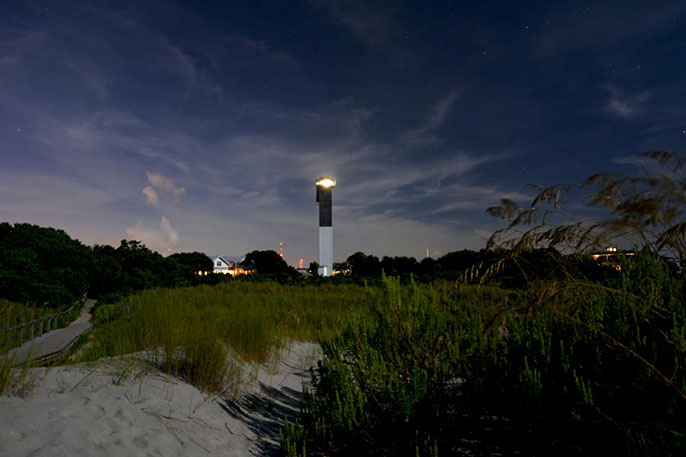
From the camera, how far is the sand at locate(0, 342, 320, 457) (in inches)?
120

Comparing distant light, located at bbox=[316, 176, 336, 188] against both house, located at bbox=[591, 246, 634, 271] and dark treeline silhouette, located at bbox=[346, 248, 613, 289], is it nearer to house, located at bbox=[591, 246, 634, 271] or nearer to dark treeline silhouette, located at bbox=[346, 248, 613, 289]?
dark treeline silhouette, located at bbox=[346, 248, 613, 289]

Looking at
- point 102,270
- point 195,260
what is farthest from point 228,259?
point 102,270

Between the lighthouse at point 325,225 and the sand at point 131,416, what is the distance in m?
38.6

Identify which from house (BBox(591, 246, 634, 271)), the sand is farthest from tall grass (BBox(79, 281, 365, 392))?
house (BBox(591, 246, 634, 271))

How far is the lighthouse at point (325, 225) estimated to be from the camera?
46250 millimetres

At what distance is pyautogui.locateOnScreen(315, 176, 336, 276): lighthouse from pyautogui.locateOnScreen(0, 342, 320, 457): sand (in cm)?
3857

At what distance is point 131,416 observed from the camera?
12.0ft

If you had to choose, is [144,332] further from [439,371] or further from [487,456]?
[487,456]

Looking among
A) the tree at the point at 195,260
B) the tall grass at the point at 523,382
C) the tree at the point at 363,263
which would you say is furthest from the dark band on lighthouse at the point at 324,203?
the tall grass at the point at 523,382

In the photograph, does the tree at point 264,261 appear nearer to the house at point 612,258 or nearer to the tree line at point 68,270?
the tree line at point 68,270

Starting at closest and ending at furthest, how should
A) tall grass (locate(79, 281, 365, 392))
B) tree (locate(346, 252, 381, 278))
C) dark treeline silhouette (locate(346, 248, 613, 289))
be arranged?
dark treeline silhouette (locate(346, 248, 613, 289))
tall grass (locate(79, 281, 365, 392))
tree (locate(346, 252, 381, 278))

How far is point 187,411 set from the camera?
4102 mm

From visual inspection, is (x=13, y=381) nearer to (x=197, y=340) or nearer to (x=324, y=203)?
(x=197, y=340)

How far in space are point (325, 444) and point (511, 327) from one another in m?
2.24
